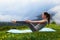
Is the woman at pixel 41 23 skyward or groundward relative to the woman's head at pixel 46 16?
groundward

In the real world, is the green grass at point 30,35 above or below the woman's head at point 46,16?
below

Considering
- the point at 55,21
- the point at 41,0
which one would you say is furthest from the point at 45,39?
the point at 41,0

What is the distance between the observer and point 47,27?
2207mm

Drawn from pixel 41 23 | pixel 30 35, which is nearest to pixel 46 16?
pixel 41 23

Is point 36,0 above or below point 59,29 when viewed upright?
above

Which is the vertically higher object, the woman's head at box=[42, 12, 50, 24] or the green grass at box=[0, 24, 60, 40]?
the woman's head at box=[42, 12, 50, 24]

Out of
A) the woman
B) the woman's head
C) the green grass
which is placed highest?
the woman's head

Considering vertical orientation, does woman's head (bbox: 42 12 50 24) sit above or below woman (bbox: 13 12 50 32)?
above

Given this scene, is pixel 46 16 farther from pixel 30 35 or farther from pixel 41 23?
pixel 30 35

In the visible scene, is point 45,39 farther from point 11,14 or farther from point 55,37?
point 11,14

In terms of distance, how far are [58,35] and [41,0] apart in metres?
0.42

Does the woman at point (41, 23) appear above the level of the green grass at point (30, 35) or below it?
above

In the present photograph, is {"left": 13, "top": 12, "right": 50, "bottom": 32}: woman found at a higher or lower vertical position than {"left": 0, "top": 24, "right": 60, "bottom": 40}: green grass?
higher

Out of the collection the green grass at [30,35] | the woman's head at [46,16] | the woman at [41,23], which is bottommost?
the green grass at [30,35]
